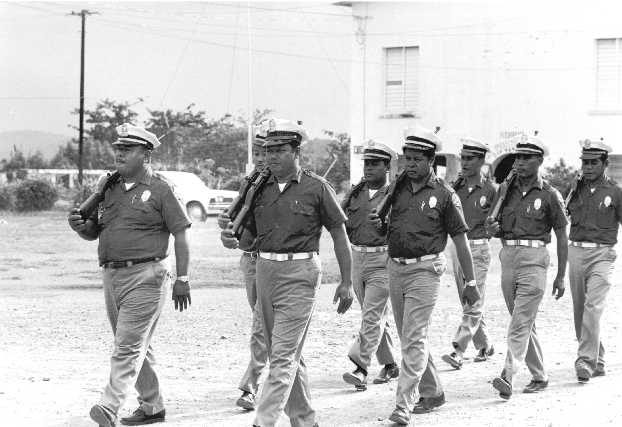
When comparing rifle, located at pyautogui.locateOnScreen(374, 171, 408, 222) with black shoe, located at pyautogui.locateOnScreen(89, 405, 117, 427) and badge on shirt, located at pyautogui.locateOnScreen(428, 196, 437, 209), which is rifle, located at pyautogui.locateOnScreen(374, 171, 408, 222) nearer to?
badge on shirt, located at pyautogui.locateOnScreen(428, 196, 437, 209)

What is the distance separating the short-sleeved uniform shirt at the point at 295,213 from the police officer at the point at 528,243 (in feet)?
8.46

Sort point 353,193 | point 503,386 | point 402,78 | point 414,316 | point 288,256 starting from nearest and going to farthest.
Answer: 1. point 288,256
2. point 414,316
3. point 503,386
4. point 353,193
5. point 402,78

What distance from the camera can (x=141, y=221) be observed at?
809 cm

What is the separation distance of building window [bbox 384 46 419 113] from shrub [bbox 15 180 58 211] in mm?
13002

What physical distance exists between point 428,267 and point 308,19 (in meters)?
38.7

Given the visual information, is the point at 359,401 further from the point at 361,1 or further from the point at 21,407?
the point at 361,1

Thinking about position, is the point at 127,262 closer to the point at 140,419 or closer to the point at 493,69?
the point at 140,419

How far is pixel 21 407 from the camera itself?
28.5ft

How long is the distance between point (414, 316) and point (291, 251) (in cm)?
145

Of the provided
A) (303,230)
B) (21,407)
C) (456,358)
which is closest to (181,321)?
(456,358)

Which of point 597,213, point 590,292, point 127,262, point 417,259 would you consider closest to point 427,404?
point 417,259

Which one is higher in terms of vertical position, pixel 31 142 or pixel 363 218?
pixel 31 142

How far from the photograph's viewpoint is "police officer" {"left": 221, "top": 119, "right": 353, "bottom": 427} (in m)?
7.57

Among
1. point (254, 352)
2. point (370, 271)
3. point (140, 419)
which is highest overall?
point (370, 271)
